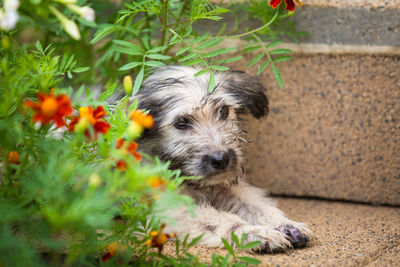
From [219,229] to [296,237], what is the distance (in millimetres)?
437

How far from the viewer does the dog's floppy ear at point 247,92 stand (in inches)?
123

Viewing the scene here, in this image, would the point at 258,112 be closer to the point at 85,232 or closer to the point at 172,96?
the point at 172,96

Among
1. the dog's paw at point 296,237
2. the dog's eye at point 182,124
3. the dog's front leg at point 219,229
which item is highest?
the dog's eye at point 182,124

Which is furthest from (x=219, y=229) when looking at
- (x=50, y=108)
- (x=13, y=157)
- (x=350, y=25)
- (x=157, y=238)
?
(x=350, y=25)

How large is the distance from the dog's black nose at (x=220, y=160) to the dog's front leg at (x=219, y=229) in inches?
11.5

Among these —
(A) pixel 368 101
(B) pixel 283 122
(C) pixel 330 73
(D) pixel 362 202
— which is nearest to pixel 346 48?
(C) pixel 330 73

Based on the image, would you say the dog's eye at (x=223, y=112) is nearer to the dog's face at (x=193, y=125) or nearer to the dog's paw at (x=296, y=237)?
the dog's face at (x=193, y=125)

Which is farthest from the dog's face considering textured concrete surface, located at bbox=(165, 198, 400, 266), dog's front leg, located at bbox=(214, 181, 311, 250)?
textured concrete surface, located at bbox=(165, 198, 400, 266)

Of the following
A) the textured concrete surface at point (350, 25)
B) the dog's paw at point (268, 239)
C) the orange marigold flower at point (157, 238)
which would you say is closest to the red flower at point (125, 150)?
the orange marigold flower at point (157, 238)

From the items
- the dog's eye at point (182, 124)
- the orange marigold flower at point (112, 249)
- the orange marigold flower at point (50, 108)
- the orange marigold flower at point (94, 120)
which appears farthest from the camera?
the dog's eye at point (182, 124)

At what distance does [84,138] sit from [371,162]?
238 centimetres

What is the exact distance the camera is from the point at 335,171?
3.55 meters

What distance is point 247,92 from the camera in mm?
3234

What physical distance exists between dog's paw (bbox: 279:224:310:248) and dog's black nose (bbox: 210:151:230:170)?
19.9 inches
